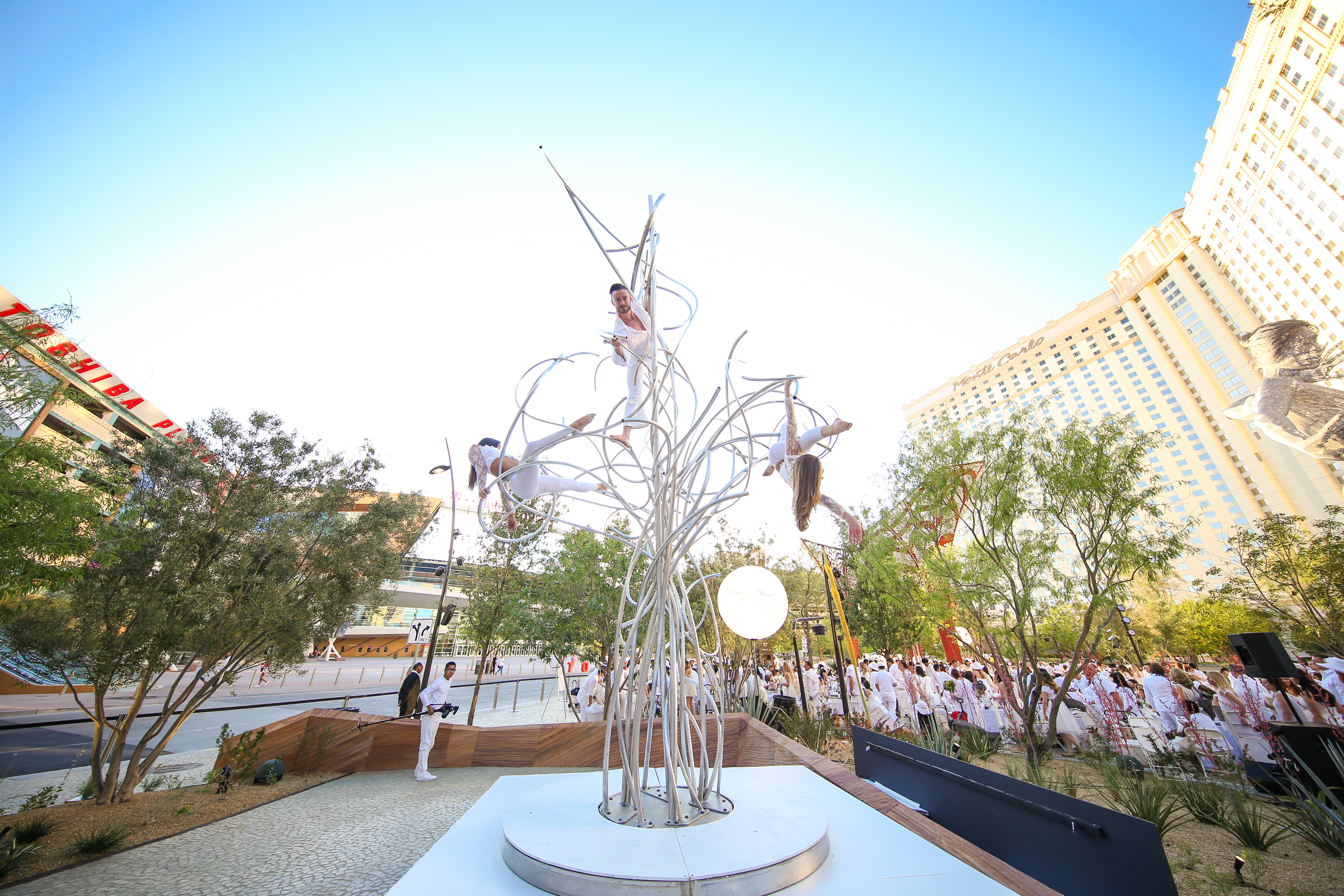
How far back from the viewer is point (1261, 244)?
44406 mm

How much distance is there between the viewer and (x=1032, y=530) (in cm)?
980

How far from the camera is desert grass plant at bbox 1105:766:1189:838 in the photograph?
14.6ft

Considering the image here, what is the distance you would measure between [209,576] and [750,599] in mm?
6587

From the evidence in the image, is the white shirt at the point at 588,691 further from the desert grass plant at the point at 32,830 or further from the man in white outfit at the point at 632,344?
the man in white outfit at the point at 632,344

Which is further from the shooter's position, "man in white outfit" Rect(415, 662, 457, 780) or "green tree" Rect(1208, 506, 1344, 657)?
"green tree" Rect(1208, 506, 1344, 657)

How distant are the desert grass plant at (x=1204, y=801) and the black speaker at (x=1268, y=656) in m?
2.06

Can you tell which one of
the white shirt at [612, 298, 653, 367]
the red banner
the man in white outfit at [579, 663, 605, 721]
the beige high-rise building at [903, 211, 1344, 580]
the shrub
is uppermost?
the beige high-rise building at [903, 211, 1344, 580]

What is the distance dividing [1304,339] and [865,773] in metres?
22.5

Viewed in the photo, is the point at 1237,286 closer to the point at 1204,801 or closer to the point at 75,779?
the point at 1204,801

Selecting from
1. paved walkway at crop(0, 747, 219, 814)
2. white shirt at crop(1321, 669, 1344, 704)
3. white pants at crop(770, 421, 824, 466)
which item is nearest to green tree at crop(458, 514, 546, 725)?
paved walkway at crop(0, 747, 219, 814)

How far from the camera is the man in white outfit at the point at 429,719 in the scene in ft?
21.6

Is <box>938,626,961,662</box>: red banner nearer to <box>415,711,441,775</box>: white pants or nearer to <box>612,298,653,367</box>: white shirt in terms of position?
<box>415,711,441,775</box>: white pants

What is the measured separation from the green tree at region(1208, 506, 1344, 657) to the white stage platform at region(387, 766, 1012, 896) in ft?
64.0

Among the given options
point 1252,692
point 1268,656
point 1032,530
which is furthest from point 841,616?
point 1252,692
